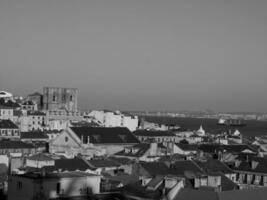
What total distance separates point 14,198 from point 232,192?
11.3m

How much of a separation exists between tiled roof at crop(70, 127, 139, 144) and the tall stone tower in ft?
257

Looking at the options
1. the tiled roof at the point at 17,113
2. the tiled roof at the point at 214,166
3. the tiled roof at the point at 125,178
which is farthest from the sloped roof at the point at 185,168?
the tiled roof at the point at 17,113

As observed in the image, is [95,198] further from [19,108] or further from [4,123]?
[19,108]

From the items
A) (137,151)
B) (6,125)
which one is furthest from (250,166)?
(6,125)

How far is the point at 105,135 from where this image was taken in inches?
2955

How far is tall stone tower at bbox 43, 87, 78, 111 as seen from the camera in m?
156

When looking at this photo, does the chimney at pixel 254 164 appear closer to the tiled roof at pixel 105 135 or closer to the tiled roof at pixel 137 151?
the tiled roof at pixel 137 151

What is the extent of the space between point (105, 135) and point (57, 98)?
8357cm

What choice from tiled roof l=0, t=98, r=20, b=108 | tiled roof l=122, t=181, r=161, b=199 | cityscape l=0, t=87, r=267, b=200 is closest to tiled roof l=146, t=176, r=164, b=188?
cityscape l=0, t=87, r=267, b=200

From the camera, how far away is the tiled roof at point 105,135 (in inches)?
2884

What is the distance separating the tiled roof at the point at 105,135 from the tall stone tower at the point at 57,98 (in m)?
78.4

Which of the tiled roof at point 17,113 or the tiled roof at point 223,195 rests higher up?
the tiled roof at point 17,113

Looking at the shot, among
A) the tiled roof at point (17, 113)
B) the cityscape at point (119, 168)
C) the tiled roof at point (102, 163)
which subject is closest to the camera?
the cityscape at point (119, 168)

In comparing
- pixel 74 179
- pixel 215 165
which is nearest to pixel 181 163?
pixel 215 165
